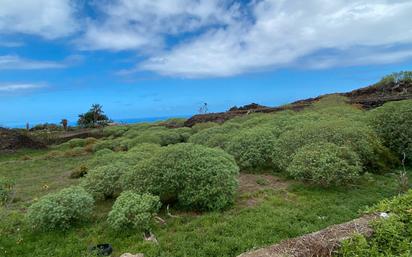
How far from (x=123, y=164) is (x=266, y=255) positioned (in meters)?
6.02

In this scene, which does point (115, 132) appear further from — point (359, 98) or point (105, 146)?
point (359, 98)

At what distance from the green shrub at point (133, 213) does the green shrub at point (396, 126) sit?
779 centimetres

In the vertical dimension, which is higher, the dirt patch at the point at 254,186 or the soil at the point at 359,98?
the soil at the point at 359,98

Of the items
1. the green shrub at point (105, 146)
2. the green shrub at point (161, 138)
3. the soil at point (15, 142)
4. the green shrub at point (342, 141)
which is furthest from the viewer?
the soil at point (15, 142)

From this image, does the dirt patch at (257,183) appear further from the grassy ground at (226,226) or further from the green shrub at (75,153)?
the green shrub at (75,153)

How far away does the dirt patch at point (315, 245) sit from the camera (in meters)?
3.37

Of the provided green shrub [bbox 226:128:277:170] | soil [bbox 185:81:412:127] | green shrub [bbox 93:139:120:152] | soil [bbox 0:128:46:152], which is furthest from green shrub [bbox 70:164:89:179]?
soil [bbox 185:81:412:127]

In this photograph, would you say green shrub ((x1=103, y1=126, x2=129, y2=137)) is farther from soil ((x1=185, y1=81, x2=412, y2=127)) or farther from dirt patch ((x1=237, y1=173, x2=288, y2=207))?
dirt patch ((x1=237, y1=173, x2=288, y2=207))

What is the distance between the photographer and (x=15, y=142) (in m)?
23.8

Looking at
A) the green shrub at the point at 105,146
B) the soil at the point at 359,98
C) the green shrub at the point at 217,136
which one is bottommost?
the green shrub at the point at 105,146

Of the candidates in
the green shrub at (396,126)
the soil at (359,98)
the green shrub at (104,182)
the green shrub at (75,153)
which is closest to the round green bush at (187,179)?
the green shrub at (104,182)

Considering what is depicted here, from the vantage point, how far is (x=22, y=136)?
2489 centimetres

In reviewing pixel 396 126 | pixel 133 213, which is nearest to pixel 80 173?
pixel 133 213

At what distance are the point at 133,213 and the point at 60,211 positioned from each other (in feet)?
4.99
